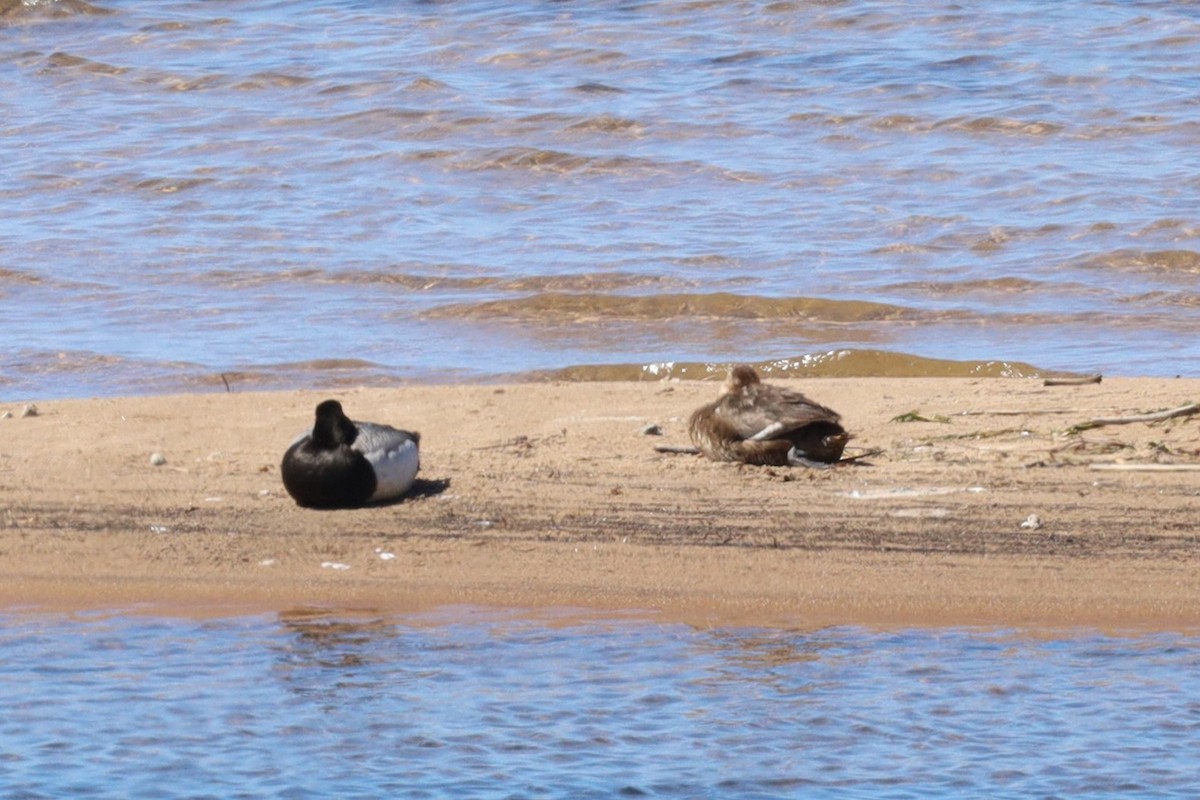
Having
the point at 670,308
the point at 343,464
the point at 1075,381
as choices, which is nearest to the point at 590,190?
the point at 670,308

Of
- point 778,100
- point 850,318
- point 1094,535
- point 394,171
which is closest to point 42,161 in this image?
point 394,171

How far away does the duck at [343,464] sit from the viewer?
21.8 feet

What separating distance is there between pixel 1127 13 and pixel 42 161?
1049 centimetres

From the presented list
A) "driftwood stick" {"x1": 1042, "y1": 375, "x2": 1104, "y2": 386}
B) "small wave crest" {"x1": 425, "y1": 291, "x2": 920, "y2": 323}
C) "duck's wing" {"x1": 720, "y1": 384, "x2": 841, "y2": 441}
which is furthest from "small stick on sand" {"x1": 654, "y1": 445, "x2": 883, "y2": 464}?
"small wave crest" {"x1": 425, "y1": 291, "x2": 920, "y2": 323}

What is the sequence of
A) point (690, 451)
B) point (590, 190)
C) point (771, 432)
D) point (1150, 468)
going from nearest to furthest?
1. point (1150, 468)
2. point (771, 432)
3. point (690, 451)
4. point (590, 190)

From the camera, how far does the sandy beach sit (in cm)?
609

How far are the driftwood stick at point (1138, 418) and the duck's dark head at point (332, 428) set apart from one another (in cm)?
275

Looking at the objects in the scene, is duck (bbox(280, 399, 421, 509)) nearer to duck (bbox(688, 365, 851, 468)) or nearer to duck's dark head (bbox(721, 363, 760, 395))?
duck (bbox(688, 365, 851, 468))

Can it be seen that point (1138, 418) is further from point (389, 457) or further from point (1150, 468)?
point (389, 457)

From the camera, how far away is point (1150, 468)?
267 inches

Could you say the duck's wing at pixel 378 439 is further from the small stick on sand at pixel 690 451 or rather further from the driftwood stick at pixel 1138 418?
the driftwood stick at pixel 1138 418

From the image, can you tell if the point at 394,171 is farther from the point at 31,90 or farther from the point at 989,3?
the point at 989,3

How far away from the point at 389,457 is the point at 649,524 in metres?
0.93

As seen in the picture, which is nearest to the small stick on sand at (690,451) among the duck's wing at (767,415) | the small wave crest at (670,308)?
the duck's wing at (767,415)
